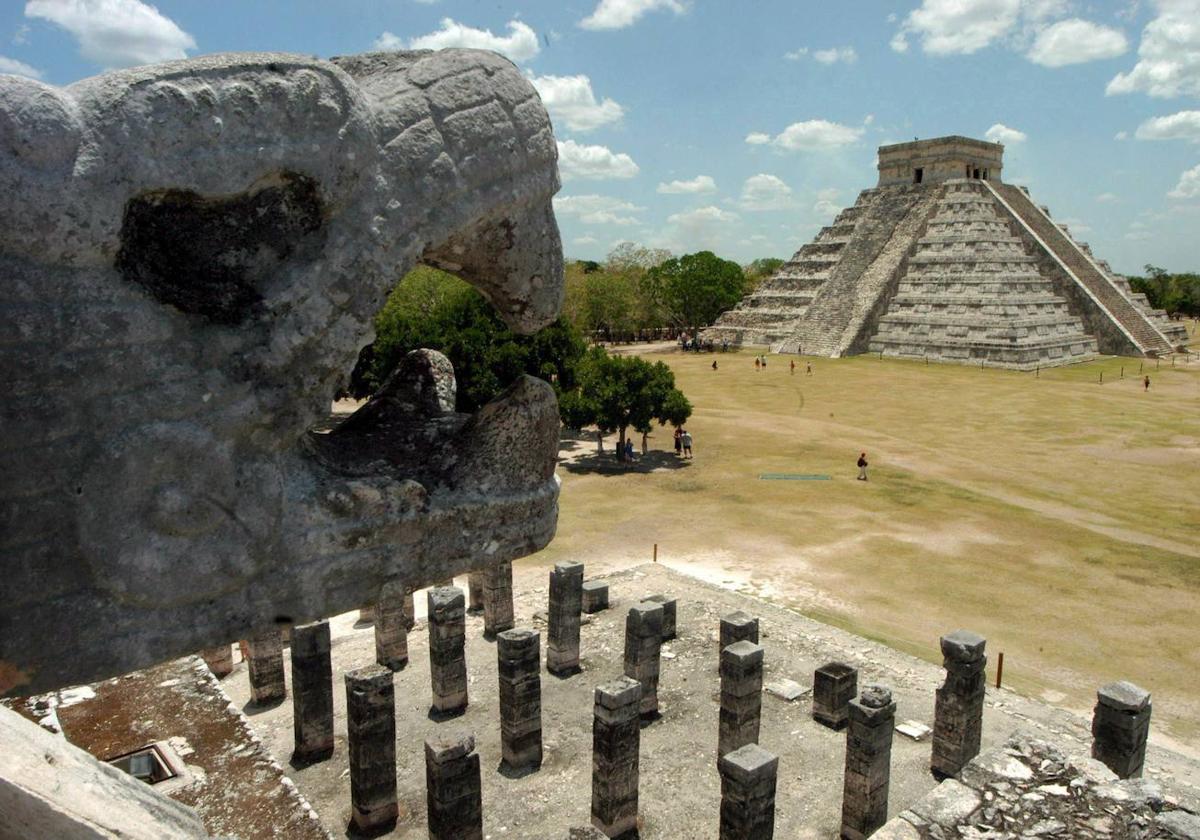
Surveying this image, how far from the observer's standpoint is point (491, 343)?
22766 mm

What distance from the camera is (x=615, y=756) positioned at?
879 cm

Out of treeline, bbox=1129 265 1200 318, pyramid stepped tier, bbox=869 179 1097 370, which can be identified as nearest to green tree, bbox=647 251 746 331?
pyramid stepped tier, bbox=869 179 1097 370

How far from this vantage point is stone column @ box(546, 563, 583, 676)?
40.8ft

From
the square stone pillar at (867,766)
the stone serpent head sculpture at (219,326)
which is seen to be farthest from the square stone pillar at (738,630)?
the stone serpent head sculpture at (219,326)

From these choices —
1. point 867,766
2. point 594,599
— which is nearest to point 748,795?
point 867,766

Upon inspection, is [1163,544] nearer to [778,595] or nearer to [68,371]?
[778,595]

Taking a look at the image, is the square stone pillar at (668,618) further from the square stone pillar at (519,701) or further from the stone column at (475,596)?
the square stone pillar at (519,701)

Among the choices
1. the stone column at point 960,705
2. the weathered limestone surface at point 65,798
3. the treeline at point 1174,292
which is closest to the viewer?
the weathered limestone surface at point 65,798

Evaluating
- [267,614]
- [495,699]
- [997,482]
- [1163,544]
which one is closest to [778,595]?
[495,699]

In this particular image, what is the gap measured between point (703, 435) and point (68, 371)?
26.8m

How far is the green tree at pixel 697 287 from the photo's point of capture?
58.4 m

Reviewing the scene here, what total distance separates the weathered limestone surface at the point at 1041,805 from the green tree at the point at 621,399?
19368mm

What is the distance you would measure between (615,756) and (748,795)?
1.67 meters

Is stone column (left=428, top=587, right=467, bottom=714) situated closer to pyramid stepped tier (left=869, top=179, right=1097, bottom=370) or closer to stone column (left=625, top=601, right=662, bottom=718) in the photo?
stone column (left=625, top=601, right=662, bottom=718)
